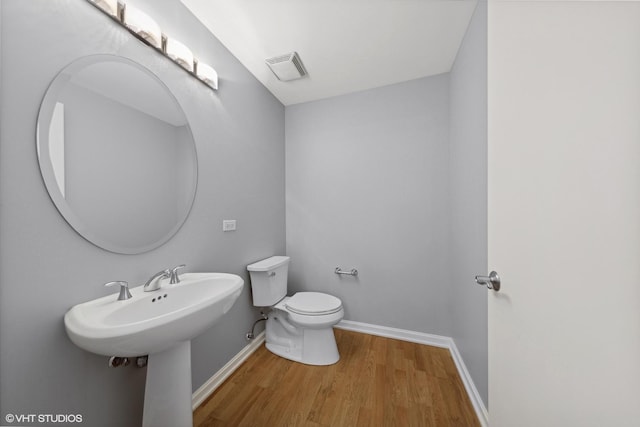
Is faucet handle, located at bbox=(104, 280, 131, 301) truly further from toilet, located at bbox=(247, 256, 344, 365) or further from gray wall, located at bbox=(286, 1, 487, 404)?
gray wall, located at bbox=(286, 1, 487, 404)

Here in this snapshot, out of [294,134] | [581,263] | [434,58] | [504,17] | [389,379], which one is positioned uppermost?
[434,58]

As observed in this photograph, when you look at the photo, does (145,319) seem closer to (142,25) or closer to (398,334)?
(142,25)

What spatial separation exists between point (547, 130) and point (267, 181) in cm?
183

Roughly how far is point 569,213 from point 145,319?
1.29 metres

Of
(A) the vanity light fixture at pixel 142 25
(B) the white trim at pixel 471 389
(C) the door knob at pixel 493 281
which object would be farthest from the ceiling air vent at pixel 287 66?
(B) the white trim at pixel 471 389

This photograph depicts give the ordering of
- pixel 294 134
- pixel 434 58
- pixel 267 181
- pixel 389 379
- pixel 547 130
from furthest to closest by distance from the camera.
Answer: pixel 294 134 < pixel 267 181 < pixel 434 58 < pixel 389 379 < pixel 547 130

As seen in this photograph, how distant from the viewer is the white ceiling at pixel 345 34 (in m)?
1.26

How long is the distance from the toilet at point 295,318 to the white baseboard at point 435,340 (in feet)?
1.43

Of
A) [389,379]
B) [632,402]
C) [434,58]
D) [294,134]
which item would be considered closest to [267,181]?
[294,134]

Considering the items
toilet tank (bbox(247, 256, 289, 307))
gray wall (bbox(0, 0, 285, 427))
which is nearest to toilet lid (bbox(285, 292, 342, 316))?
toilet tank (bbox(247, 256, 289, 307))

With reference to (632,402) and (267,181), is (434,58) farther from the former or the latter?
(632,402)

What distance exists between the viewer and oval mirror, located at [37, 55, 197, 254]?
775 mm

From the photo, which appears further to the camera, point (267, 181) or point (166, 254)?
point (267, 181)

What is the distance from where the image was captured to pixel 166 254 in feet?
3.67
